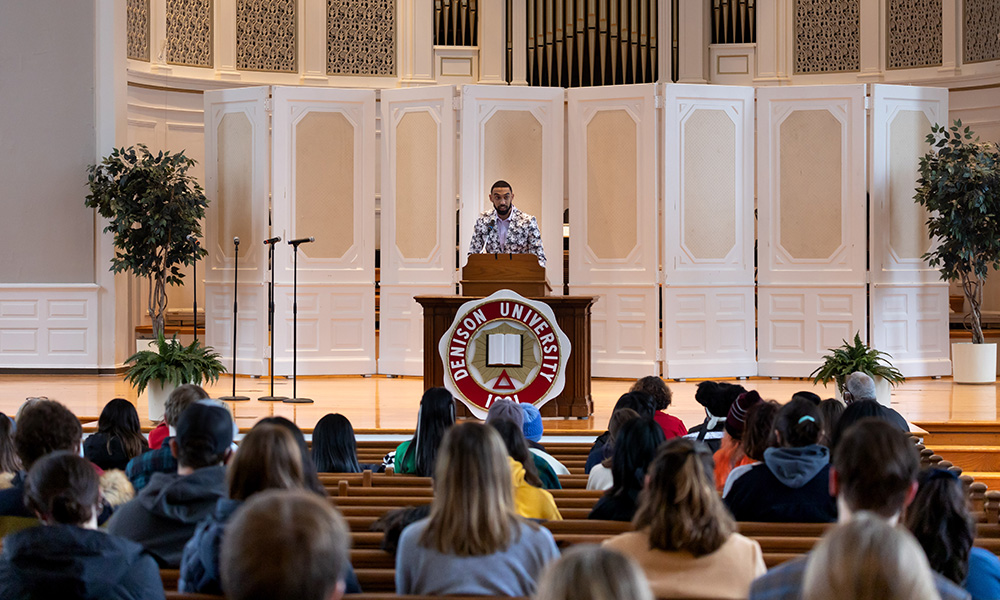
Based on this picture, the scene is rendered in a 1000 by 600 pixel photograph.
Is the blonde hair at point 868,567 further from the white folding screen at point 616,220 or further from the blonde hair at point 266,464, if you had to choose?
the white folding screen at point 616,220

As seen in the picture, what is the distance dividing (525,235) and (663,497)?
554 cm

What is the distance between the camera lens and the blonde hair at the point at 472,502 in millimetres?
2117

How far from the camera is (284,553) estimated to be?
1.34 meters

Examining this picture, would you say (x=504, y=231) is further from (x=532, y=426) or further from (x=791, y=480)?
(x=791, y=480)

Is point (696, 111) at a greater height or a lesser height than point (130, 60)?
lesser

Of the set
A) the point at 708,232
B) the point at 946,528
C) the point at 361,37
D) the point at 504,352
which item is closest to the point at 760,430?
the point at 946,528

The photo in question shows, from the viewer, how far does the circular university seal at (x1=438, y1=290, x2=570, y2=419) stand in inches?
272

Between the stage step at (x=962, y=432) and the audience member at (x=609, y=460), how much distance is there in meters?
3.58

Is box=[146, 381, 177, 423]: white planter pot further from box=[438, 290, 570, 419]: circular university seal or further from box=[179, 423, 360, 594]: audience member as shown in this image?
box=[179, 423, 360, 594]: audience member

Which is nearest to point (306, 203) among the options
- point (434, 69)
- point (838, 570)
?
point (434, 69)

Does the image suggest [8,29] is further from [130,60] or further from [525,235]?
[525,235]

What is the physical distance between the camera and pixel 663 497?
84.3 inches

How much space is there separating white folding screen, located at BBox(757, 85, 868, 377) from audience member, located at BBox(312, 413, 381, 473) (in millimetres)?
6229

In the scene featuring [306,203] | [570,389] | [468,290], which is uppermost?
[306,203]
